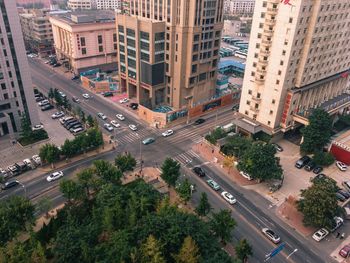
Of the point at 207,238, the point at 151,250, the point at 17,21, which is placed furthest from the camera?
the point at 17,21

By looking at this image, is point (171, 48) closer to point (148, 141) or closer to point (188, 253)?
point (148, 141)

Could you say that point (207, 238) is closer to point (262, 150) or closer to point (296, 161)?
point (262, 150)

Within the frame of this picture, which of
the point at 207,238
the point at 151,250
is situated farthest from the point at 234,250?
the point at 151,250

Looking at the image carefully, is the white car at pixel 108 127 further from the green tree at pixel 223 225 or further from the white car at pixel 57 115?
the green tree at pixel 223 225

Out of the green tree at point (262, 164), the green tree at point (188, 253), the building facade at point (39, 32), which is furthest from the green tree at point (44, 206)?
the building facade at point (39, 32)

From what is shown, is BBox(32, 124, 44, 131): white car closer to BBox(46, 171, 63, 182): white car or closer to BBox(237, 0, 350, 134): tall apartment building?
BBox(46, 171, 63, 182): white car

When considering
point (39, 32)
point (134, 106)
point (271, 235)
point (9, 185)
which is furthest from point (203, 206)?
point (39, 32)
